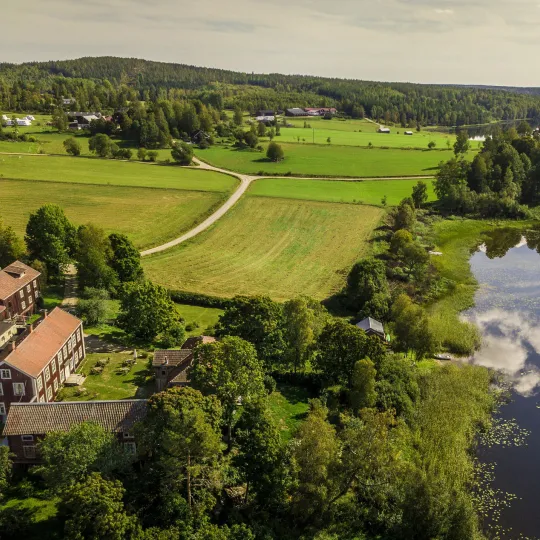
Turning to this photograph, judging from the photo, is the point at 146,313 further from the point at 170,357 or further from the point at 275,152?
the point at 275,152

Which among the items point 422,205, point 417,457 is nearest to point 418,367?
point 417,457

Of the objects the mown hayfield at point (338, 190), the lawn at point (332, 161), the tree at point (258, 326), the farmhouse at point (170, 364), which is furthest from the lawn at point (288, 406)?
the lawn at point (332, 161)

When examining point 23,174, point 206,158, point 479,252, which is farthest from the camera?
point 206,158

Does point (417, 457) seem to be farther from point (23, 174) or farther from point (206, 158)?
point (206, 158)

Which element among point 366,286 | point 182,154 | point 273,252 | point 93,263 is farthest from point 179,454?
point 182,154

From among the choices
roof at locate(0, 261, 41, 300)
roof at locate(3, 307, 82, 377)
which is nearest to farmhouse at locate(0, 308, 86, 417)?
roof at locate(3, 307, 82, 377)
